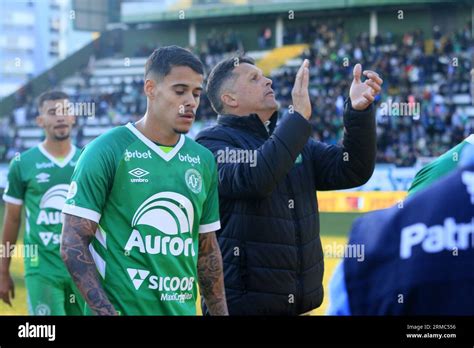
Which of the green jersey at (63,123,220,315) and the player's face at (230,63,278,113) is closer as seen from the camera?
the green jersey at (63,123,220,315)

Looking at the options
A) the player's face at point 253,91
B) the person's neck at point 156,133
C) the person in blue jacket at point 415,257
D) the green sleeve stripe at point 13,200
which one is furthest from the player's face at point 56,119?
the person in blue jacket at point 415,257

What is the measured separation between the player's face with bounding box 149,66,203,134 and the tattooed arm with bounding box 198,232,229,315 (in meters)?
0.44

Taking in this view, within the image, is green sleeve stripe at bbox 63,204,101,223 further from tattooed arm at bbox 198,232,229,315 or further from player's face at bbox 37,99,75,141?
player's face at bbox 37,99,75,141

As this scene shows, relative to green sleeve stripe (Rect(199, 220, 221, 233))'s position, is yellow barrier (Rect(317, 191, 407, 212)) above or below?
below

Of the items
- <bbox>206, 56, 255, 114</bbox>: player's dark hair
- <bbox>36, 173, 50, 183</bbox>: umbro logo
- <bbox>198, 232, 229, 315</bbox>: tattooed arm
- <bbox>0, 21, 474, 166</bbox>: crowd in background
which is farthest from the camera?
A: <bbox>0, 21, 474, 166</bbox>: crowd in background

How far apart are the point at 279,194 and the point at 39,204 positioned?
7.07 feet

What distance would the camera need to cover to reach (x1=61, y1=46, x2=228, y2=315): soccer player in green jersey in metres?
2.98

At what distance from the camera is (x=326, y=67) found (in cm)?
2067

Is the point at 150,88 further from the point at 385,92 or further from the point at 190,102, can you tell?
the point at 385,92

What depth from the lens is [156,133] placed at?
125 inches

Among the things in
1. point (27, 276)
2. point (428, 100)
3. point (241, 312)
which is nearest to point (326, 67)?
point (428, 100)

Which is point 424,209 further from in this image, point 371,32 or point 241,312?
point 371,32

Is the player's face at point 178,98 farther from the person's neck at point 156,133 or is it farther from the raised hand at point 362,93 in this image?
the raised hand at point 362,93

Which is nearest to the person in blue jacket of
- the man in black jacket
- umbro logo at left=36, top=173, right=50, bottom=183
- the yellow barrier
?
the man in black jacket
